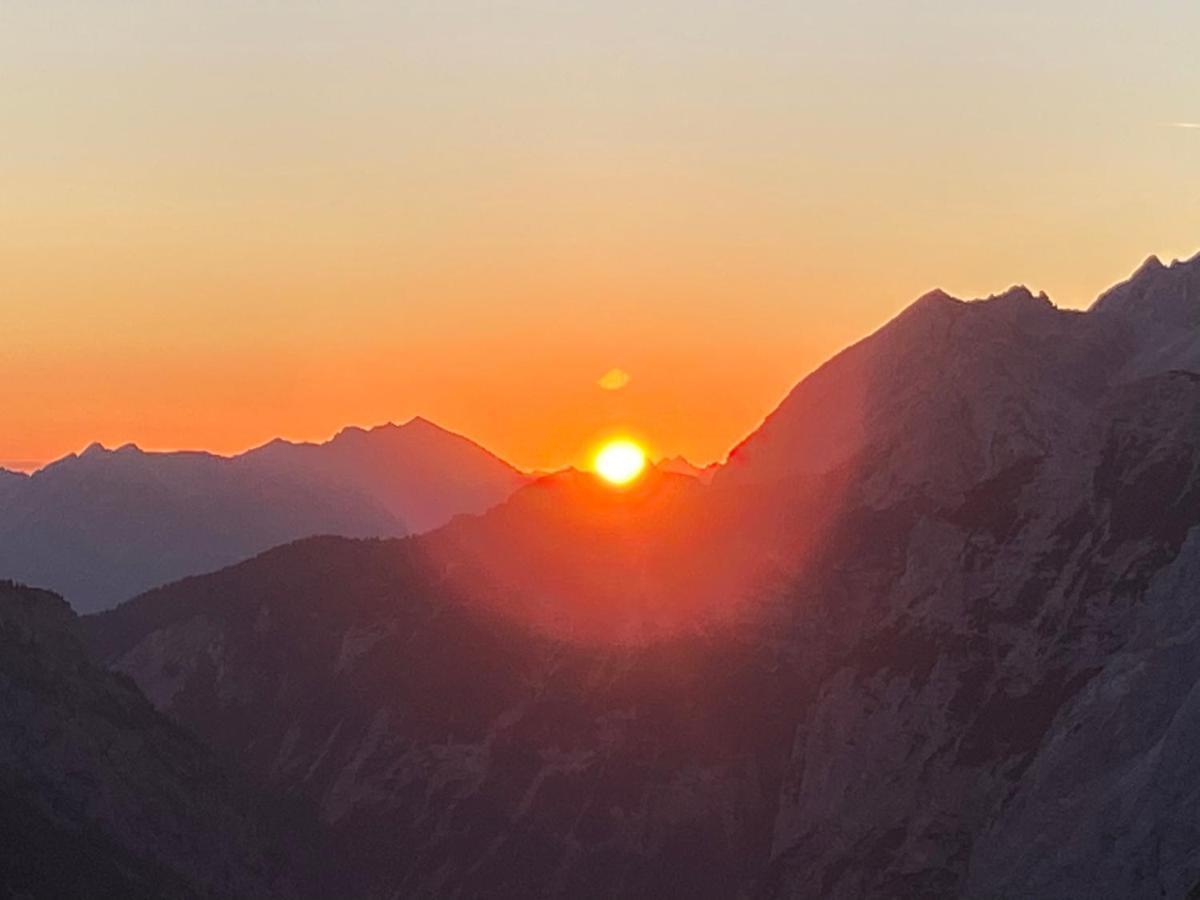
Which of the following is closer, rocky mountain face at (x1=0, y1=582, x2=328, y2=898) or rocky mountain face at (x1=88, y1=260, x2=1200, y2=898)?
rocky mountain face at (x1=0, y1=582, x2=328, y2=898)

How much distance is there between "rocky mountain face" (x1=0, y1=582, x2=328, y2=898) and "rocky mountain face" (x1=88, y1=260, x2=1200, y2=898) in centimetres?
1578

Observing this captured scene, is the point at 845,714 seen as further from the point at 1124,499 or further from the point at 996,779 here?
the point at 1124,499

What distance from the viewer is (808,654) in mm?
145250

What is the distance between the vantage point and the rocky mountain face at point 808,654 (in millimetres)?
116250

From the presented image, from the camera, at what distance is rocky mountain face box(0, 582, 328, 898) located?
102 metres

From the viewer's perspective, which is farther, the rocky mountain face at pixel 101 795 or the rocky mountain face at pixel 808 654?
the rocky mountain face at pixel 808 654

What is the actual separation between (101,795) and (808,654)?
2352 inches

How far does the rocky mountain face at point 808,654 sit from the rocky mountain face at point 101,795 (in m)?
15.8

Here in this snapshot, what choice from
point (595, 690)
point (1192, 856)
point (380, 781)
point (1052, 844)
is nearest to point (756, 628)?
point (595, 690)

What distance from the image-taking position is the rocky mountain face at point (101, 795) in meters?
102

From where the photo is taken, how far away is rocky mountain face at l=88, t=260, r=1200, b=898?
116250 millimetres

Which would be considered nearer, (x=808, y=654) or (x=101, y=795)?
(x=101, y=795)

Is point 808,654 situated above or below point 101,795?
below

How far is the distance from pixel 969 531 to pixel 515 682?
4112 centimetres
